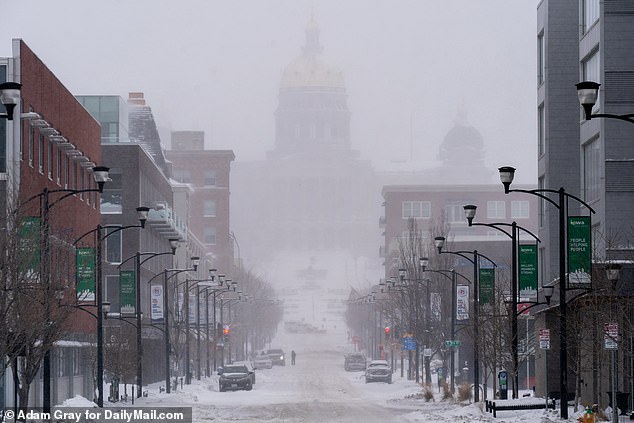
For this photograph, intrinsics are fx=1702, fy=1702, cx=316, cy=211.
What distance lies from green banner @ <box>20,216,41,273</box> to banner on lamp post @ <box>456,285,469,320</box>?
34.1 metres

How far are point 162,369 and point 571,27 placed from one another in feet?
161

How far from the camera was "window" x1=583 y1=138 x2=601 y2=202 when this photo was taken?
194ft

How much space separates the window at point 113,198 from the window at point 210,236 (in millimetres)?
87466

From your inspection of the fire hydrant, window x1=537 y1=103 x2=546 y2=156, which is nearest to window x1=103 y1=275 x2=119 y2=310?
window x1=537 y1=103 x2=546 y2=156

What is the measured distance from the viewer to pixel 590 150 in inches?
Answer: 2400

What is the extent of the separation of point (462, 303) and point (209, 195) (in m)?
117

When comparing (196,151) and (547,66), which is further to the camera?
(196,151)

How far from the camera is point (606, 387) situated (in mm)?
54719

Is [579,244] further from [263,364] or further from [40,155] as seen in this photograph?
[263,364]

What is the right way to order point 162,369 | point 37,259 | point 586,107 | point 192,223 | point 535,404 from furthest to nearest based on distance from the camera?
1. point 192,223
2. point 162,369
3. point 535,404
4. point 37,259
5. point 586,107

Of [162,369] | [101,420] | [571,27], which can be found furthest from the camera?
[162,369]

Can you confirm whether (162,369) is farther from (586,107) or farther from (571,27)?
(586,107)

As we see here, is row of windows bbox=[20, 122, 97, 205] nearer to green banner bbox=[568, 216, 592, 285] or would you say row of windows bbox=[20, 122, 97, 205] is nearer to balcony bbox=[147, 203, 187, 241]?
green banner bbox=[568, 216, 592, 285]

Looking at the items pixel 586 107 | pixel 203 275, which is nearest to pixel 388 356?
pixel 203 275
